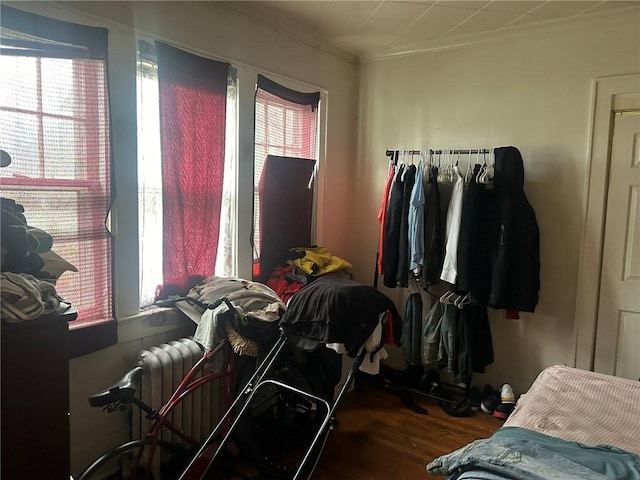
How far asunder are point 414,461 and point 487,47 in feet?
8.65

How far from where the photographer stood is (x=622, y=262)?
112 inches

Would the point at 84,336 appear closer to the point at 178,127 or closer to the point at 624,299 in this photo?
the point at 178,127

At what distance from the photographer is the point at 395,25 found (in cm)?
304

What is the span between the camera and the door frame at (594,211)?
9.21ft

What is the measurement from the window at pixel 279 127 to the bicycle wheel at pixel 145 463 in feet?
3.87

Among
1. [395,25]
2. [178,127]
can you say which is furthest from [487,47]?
[178,127]

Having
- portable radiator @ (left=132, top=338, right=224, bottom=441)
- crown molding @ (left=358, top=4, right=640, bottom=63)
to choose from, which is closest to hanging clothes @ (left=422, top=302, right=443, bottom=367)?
portable radiator @ (left=132, top=338, right=224, bottom=441)

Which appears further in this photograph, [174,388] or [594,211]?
[594,211]

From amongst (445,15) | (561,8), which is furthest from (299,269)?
(561,8)

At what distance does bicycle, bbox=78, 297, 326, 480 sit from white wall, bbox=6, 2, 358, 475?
16 centimetres

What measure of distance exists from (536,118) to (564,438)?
84.7 inches

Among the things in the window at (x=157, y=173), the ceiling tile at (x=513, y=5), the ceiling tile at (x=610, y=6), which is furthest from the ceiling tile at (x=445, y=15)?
the window at (x=157, y=173)

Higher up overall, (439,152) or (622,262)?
(439,152)

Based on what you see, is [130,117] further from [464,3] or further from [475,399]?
[475,399]
